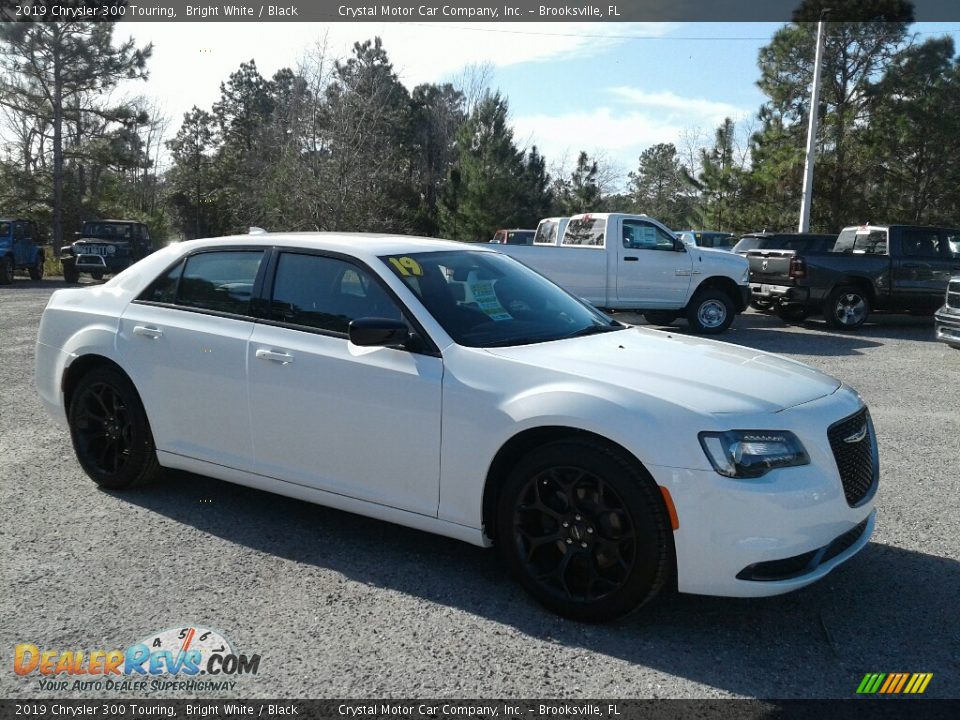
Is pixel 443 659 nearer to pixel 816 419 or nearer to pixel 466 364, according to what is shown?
pixel 466 364

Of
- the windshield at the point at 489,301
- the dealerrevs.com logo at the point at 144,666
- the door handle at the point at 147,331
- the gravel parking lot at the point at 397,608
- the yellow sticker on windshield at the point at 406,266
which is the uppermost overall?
the yellow sticker on windshield at the point at 406,266

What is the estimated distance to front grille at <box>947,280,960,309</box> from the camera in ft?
35.9

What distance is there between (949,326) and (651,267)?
475cm

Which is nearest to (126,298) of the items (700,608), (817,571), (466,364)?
(466,364)

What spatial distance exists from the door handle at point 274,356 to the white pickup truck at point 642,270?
967 centimetres

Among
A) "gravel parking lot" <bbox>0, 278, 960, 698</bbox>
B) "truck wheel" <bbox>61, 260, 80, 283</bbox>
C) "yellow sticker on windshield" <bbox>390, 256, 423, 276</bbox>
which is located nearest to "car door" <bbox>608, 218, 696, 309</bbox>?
"gravel parking lot" <bbox>0, 278, 960, 698</bbox>

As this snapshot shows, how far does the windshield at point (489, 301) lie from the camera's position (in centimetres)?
404

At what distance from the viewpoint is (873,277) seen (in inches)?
586

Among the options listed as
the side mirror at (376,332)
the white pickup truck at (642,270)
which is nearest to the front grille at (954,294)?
the white pickup truck at (642,270)

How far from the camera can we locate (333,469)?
4078mm

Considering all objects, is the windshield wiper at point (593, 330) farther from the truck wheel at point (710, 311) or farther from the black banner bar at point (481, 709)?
the truck wheel at point (710, 311)

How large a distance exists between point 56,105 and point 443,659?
122ft

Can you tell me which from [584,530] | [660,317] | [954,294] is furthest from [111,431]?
[660,317]

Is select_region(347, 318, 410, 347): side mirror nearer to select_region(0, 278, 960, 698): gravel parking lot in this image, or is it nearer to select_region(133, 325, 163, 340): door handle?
select_region(0, 278, 960, 698): gravel parking lot
